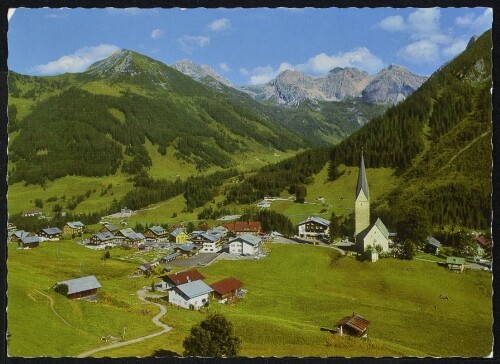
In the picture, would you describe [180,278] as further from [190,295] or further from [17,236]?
[17,236]

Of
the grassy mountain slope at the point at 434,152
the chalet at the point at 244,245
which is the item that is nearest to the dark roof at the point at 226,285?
the chalet at the point at 244,245

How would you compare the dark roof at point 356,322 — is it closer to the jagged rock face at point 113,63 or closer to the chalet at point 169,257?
the chalet at point 169,257

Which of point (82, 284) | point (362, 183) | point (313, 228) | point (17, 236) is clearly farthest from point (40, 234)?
point (362, 183)

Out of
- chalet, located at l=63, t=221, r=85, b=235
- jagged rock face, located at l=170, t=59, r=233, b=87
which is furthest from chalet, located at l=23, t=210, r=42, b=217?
jagged rock face, located at l=170, t=59, r=233, b=87

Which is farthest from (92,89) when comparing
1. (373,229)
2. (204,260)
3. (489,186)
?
(489,186)

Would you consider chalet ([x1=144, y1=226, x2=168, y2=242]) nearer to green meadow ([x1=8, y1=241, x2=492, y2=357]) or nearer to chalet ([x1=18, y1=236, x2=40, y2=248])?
green meadow ([x1=8, y1=241, x2=492, y2=357])

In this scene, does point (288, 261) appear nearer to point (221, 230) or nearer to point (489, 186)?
point (221, 230)
